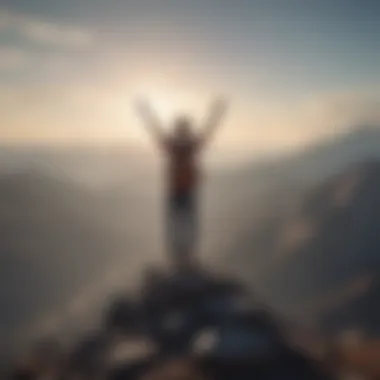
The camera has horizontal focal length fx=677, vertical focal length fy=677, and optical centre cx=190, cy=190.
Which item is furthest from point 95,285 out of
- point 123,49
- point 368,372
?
point 368,372

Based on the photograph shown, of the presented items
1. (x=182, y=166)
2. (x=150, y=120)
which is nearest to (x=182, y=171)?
(x=182, y=166)

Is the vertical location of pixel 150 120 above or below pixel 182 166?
Answer: above

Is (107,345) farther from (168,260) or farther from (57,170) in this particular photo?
(57,170)

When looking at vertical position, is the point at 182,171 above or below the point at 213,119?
below

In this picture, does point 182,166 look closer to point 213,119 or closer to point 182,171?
point 182,171
